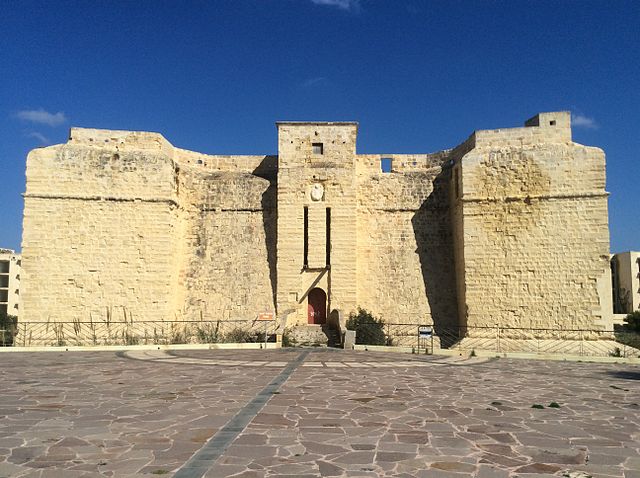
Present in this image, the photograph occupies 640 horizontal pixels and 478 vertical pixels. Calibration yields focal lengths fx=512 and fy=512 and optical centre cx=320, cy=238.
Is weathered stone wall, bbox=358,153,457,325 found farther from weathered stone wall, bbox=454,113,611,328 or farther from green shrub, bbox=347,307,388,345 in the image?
weathered stone wall, bbox=454,113,611,328

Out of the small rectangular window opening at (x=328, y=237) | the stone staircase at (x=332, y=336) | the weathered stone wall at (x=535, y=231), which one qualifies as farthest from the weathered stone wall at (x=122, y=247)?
the weathered stone wall at (x=535, y=231)

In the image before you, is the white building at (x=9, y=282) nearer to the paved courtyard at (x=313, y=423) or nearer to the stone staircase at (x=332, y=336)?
the stone staircase at (x=332, y=336)

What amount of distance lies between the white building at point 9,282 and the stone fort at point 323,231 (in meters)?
29.3

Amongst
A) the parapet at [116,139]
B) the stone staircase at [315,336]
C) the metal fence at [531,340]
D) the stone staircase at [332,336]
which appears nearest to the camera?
the metal fence at [531,340]

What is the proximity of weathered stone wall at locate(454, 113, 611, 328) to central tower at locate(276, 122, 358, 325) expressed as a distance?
450 cm

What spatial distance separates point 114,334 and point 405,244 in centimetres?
1167

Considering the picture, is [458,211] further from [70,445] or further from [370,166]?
[70,445]

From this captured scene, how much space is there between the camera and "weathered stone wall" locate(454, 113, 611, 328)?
17.8m

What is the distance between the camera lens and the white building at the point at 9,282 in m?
43.3

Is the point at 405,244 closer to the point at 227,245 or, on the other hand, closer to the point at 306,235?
the point at 306,235

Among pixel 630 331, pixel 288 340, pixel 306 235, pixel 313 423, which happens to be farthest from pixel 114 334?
pixel 630 331

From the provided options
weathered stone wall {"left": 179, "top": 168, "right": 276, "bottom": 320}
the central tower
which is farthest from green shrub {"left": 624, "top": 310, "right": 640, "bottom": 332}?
weathered stone wall {"left": 179, "top": 168, "right": 276, "bottom": 320}

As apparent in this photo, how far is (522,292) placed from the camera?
718 inches

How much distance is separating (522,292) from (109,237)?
49.7 ft
